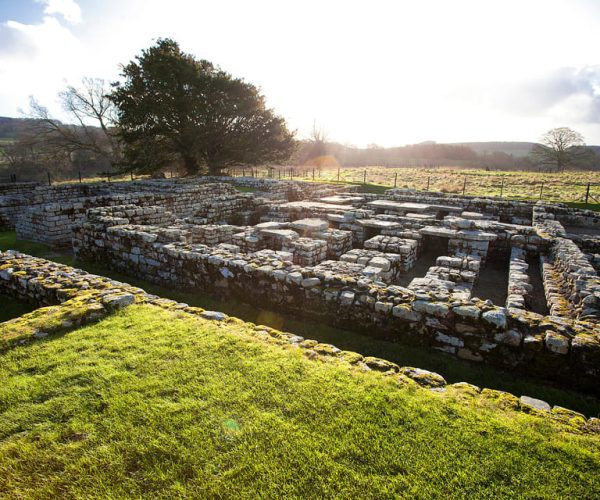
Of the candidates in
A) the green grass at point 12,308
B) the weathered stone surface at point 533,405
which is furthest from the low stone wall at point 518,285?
the green grass at point 12,308

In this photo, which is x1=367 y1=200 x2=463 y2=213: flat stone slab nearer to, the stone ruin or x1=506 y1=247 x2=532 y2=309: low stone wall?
the stone ruin

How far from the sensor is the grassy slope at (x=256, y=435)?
2322mm

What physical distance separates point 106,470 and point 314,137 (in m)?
64.2

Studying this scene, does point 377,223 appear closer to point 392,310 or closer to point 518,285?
point 518,285

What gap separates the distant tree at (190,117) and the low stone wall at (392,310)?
1013 inches

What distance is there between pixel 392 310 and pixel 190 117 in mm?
30717

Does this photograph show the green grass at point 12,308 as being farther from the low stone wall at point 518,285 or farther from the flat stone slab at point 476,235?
the flat stone slab at point 476,235

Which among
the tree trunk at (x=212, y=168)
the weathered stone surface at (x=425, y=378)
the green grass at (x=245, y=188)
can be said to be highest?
the tree trunk at (x=212, y=168)

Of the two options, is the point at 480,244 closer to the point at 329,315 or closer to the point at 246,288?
the point at 329,315

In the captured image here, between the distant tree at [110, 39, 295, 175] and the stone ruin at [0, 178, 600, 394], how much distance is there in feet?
54.4

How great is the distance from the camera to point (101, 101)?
122 feet

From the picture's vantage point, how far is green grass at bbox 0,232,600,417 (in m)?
3.91

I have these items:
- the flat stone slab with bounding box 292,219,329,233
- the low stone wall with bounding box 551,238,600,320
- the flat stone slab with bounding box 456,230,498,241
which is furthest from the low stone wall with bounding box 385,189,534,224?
the flat stone slab with bounding box 292,219,329,233

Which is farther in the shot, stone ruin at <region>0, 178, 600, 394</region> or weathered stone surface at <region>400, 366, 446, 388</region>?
stone ruin at <region>0, 178, 600, 394</region>
